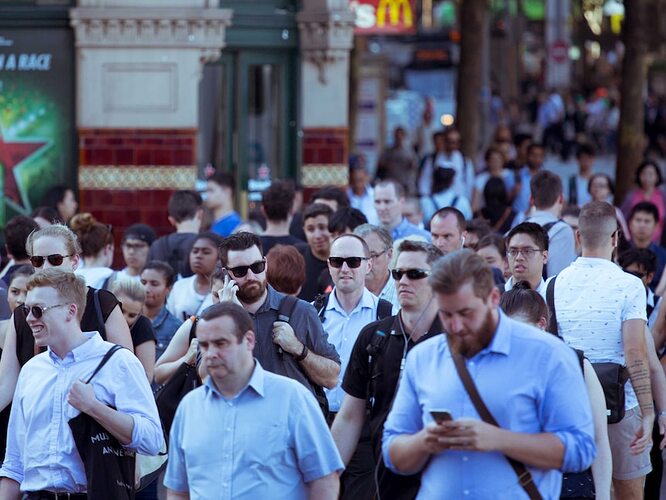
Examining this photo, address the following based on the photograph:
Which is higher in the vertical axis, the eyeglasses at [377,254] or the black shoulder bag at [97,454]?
the eyeglasses at [377,254]

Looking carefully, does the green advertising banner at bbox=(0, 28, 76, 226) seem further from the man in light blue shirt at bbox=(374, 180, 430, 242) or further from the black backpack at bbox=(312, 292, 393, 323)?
the black backpack at bbox=(312, 292, 393, 323)

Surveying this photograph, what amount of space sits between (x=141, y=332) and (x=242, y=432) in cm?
280

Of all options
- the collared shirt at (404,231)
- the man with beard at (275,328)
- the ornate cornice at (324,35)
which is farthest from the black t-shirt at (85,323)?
the ornate cornice at (324,35)

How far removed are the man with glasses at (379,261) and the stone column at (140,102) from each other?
685cm

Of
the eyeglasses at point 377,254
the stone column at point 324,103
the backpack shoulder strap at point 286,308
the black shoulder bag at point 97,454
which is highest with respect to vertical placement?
the stone column at point 324,103

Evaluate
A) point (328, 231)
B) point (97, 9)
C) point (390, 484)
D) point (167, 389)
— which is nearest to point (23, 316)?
point (167, 389)

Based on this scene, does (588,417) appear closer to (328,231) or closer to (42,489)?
(42,489)

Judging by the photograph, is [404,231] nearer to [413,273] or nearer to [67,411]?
[413,273]

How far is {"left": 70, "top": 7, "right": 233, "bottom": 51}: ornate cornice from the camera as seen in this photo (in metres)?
15.8

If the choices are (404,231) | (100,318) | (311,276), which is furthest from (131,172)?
(100,318)

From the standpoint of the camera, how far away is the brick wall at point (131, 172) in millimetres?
16031

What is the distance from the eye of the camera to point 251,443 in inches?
232

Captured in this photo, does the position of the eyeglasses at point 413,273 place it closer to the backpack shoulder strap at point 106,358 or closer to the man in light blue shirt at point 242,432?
the man in light blue shirt at point 242,432

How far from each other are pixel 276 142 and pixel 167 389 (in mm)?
9879
